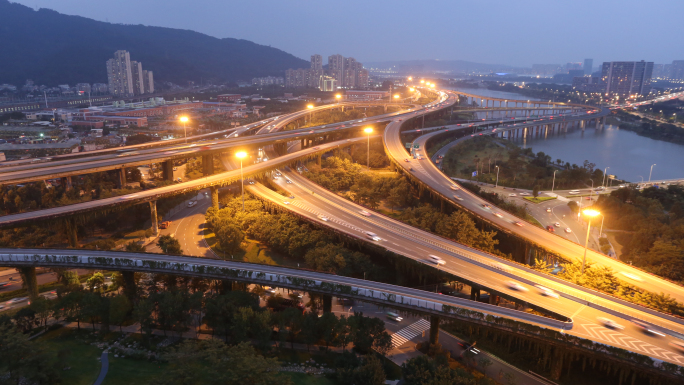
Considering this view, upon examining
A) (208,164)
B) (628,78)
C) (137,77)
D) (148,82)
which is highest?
(628,78)

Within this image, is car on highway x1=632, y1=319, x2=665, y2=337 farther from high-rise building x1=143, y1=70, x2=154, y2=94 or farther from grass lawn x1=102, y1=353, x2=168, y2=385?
high-rise building x1=143, y1=70, x2=154, y2=94

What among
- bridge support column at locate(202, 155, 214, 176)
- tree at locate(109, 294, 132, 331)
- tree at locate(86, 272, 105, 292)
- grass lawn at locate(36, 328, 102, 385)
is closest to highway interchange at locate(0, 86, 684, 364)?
bridge support column at locate(202, 155, 214, 176)

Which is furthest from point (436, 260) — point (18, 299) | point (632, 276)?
point (18, 299)

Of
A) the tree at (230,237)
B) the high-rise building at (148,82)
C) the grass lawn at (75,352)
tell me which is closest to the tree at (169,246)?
the tree at (230,237)

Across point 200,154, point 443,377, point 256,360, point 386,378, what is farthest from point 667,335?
point 200,154

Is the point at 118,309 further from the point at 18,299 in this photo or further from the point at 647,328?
the point at 647,328

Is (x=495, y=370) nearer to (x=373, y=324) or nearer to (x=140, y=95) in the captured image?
(x=373, y=324)
